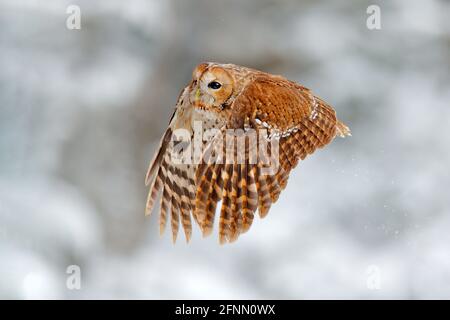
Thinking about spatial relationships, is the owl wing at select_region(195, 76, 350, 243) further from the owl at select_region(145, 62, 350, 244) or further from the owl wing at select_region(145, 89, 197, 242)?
the owl wing at select_region(145, 89, 197, 242)

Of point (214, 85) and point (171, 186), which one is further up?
point (214, 85)

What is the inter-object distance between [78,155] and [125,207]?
12.4 inches

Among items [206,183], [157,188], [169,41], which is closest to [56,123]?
[169,41]

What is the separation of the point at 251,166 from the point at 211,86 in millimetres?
256

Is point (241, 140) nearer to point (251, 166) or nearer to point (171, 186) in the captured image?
point (251, 166)

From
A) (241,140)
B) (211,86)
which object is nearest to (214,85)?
(211,86)

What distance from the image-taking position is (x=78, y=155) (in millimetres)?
2885

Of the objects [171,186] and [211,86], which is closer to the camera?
[211,86]

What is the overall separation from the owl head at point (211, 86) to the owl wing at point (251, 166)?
42mm

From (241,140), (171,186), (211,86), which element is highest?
(211,86)

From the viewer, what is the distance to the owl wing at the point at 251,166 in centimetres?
189

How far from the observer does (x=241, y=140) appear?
6.17 ft

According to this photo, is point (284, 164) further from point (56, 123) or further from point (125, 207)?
point (56, 123)

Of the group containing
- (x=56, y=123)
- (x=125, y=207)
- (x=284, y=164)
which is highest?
(x=56, y=123)
